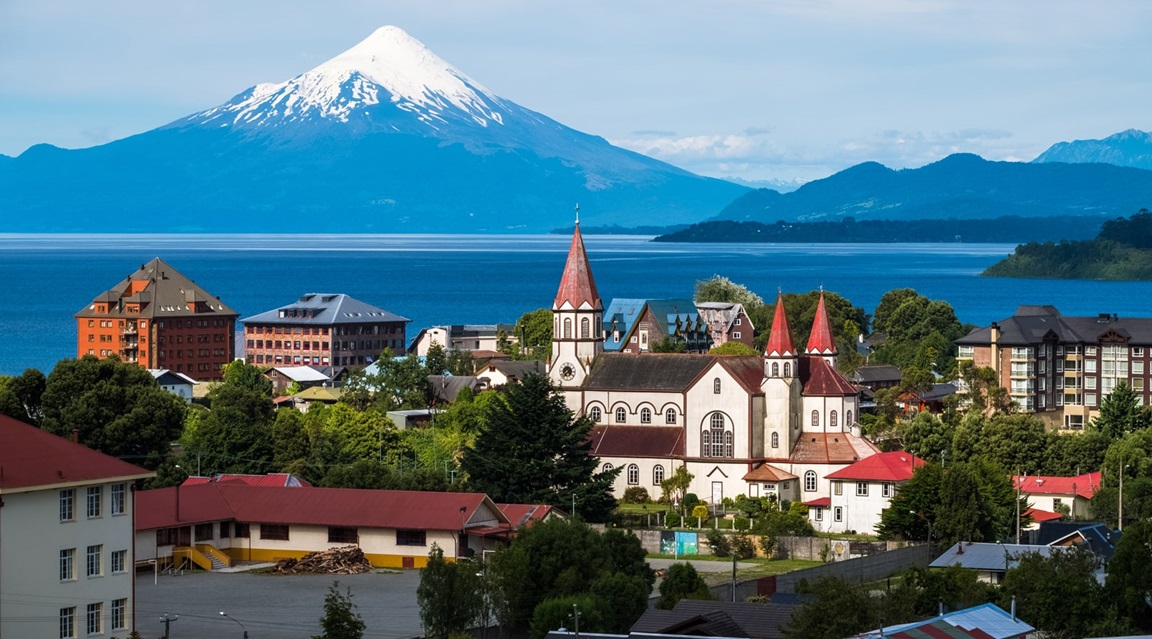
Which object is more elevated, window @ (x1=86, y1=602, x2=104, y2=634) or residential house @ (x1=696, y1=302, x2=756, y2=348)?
residential house @ (x1=696, y1=302, x2=756, y2=348)

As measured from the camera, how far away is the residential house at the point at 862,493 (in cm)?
6500

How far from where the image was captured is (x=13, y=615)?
3516 cm

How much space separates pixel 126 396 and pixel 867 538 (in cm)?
2495

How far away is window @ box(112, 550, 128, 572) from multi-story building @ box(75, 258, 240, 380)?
90.1 m

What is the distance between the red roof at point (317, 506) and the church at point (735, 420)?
17.8 m

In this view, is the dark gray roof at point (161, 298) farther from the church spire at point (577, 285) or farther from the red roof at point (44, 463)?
the red roof at point (44, 463)

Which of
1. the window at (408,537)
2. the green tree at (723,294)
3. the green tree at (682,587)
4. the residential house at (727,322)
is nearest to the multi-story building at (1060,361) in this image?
the residential house at (727,322)

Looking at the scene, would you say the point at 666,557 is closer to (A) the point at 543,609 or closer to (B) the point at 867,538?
(B) the point at 867,538

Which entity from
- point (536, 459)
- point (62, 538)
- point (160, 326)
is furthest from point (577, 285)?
point (160, 326)

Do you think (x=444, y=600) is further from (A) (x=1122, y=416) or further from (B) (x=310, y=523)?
(A) (x=1122, y=416)

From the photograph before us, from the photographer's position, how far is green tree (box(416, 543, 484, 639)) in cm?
3950

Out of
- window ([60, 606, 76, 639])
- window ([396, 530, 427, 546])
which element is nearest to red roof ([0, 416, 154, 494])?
window ([60, 606, 76, 639])

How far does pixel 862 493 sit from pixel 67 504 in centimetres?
3490

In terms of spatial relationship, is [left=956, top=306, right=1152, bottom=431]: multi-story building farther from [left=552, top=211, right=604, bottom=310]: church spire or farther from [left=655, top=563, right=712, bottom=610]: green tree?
[left=655, top=563, right=712, bottom=610]: green tree
